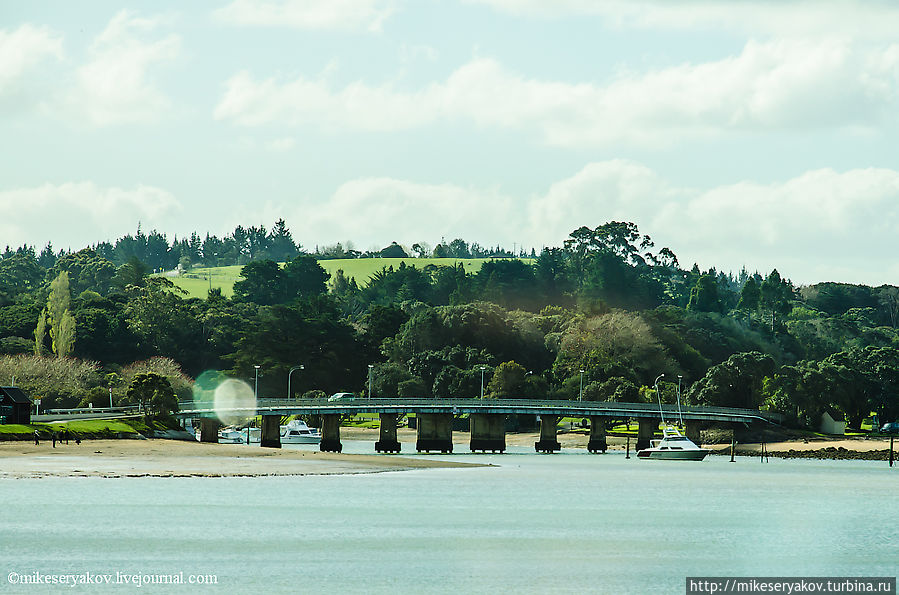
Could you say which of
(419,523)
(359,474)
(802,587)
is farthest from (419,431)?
→ (802,587)

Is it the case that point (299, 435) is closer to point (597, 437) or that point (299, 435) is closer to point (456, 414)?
point (456, 414)

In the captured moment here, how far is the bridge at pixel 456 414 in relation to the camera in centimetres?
A: 15375

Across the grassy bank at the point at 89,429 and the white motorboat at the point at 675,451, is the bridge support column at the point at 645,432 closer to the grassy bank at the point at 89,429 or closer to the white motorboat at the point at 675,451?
the white motorboat at the point at 675,451

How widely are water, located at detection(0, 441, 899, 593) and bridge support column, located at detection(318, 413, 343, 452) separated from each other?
44.9 meters

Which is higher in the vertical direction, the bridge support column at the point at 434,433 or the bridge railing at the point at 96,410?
the bridge railing at the point at 96,410

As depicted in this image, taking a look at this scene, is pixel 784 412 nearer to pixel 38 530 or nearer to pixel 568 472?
pixel 568 472

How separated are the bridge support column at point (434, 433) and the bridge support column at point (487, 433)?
207 inches

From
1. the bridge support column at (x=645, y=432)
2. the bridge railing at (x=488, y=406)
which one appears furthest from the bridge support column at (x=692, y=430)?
the bridge support column at (x=645, y=432)

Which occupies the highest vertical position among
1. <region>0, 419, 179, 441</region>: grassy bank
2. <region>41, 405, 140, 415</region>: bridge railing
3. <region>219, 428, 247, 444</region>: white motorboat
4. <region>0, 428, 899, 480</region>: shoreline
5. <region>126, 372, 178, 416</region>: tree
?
<region>126, 372, 178, 416</region>: tree

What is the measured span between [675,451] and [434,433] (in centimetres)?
3032

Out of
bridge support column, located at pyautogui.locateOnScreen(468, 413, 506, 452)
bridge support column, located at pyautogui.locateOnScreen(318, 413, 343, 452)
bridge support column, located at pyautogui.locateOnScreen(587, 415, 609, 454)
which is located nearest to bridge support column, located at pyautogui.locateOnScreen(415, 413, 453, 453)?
bridge support column, located at pyautogui.locateOnScreen(468, 413, 506, 452)

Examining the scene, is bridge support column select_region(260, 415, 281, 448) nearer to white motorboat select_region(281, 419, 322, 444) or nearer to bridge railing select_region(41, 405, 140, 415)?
bridge railing select_region(41, 405, 140, 415)

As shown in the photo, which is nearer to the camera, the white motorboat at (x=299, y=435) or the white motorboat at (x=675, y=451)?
the white motorboat at (x=675, y=451)

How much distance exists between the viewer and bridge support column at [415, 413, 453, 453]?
161 meters
